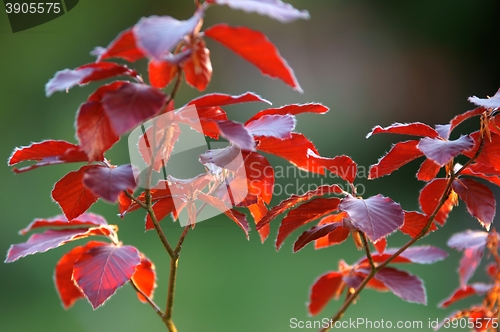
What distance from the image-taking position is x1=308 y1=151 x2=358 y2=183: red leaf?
583 millimetres

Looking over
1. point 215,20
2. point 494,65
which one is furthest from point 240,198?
point 494,65

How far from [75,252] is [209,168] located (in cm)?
28

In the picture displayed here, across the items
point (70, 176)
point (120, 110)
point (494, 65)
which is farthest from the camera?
point (494, 65)

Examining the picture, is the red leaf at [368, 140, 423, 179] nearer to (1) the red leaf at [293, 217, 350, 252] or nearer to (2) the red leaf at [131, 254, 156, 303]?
(1) the red leaf at [293, 217, 350, 252]

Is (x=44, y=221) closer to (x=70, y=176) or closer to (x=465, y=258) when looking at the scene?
(x=70, y=176)

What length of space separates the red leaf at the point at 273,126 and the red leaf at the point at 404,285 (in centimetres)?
31

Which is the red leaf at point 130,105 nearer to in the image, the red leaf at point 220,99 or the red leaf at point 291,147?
the red leaf at point 220,99

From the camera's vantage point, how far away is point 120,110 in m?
0.43

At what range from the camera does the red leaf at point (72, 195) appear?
22.6 inches

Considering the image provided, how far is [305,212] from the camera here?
60cm

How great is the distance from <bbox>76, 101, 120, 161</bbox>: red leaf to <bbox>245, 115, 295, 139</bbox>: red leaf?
151 mm

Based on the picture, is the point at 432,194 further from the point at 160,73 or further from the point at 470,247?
the point at 160,73

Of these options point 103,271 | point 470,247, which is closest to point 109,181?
point 103,271

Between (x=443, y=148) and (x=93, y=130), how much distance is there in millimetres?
369
